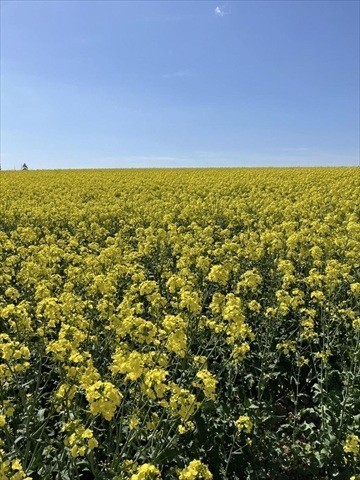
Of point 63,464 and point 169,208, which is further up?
point 169,208

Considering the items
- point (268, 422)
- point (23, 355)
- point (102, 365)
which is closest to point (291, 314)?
point (268, 422)

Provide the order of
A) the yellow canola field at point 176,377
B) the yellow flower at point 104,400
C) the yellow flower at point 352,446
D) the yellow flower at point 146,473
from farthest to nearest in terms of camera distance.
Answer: the yellow flower at point 352,446 < the yellow canola field at point 176,377 < the yellow flower at point 104,400 < the yellow flower at point 146,473

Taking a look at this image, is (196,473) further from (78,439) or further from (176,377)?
(176,377)

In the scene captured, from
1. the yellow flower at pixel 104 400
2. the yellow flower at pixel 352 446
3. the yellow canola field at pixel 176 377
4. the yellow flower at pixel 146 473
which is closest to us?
the yellow flower at pixel 146 473

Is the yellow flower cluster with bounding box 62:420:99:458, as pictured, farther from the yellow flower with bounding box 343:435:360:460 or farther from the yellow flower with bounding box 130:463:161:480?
the yellow flower with bounding box 343:435:360:460

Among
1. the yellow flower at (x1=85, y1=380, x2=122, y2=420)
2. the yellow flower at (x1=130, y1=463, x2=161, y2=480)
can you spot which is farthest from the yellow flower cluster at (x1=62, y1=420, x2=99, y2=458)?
the yellow flower at (x1=130, y1=463, x2=161, y2=480)

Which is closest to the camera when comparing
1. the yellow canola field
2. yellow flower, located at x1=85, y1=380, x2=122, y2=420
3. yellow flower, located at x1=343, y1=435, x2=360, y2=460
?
yellow flower, located at x1=85, y1=380, x2=122, y2=420

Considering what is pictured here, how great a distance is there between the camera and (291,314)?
754 cm

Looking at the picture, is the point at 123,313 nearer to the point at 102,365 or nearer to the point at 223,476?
the point at 102,365

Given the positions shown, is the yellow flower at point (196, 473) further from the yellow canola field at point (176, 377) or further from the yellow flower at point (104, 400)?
the yellow flower at point (104, 400)

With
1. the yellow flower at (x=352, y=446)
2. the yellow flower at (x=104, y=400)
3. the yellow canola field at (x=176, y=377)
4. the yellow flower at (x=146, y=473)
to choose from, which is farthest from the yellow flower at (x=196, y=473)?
the yellow flower at (x=352, y=446)

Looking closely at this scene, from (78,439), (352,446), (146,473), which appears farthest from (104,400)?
(352,446)

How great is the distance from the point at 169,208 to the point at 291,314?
31.9 feet

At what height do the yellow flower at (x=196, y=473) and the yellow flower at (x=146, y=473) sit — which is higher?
the yellow flower at (x=146, y=473)
